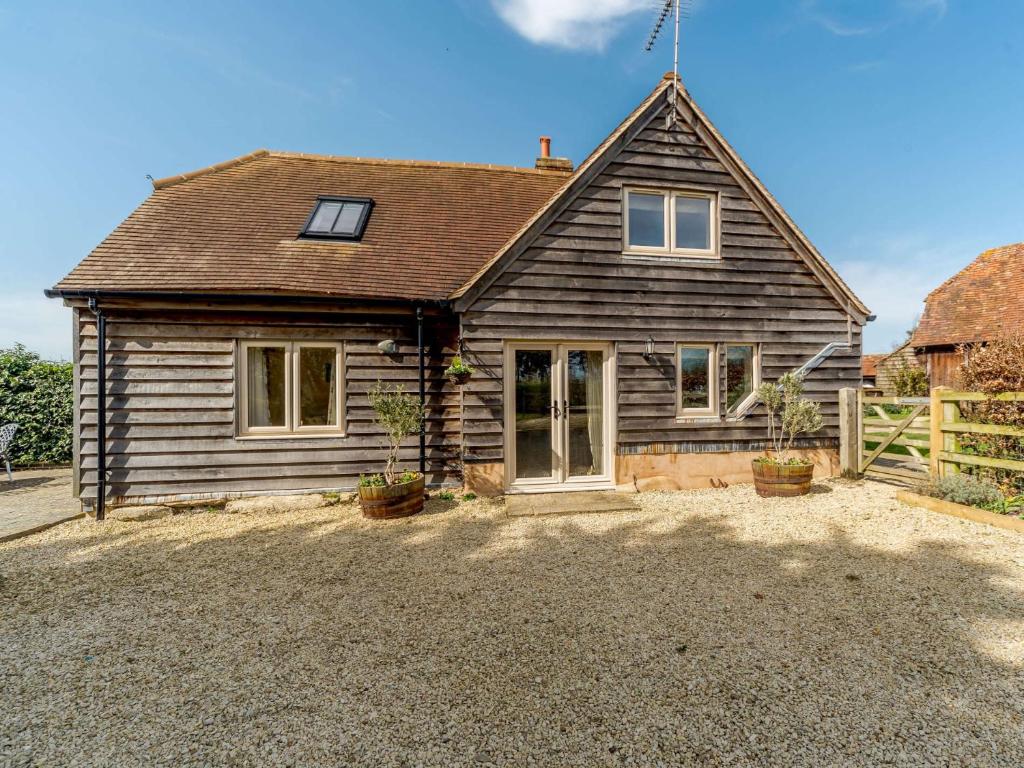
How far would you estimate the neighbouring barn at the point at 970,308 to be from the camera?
603 inches

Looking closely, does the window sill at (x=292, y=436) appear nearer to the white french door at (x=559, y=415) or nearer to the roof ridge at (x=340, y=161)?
the white french door at (x=559, y=415)

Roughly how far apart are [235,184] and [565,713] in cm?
1060

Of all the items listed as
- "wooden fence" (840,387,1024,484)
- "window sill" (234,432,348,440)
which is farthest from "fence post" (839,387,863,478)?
"window sill" (234,432,348,440)

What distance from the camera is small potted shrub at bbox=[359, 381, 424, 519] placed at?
5.88 meters

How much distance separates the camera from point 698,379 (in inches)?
293

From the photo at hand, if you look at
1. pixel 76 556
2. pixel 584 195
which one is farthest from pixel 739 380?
pixel 76 556

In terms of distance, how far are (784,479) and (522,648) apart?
17.8 feet

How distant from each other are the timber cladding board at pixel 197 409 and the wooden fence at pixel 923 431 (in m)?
8.14

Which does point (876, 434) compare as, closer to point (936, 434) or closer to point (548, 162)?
point (936, 434)

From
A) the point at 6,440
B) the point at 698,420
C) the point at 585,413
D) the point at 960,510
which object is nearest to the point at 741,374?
the point at 698,420

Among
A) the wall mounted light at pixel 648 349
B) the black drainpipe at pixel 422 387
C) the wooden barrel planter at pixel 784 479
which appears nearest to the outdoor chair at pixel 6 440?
the black drainpipe at pixel 422 387

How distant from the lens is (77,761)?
7.11ft

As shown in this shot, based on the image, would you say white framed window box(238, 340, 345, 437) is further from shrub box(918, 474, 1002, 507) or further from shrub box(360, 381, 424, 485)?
shrub box(918, 474, 1002, 507)

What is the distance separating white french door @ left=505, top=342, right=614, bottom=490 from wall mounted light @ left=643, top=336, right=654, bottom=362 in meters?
0.56
